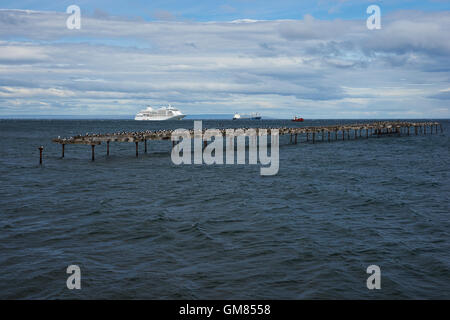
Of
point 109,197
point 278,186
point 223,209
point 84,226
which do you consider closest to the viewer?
point 84,226

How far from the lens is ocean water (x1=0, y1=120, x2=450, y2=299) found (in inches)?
540

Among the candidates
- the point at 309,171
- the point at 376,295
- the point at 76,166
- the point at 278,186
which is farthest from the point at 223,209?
the point at 76,166

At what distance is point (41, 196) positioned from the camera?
29.0m

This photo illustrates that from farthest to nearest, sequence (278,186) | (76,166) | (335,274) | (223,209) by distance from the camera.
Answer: (76,166) → (278,186) → (223,209) → (335,274)

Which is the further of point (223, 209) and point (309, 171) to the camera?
point (309, 171)

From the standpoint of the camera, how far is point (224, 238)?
18.8 metres

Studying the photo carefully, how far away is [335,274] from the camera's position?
14695mm

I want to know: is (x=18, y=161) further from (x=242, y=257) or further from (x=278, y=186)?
(x=242, y=257)

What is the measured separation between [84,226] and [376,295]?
13.7m

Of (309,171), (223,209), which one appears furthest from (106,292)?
(309,171)

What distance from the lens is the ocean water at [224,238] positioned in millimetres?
13711

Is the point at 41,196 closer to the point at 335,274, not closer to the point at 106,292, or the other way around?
the point at 106,292

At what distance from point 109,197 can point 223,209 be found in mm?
8493

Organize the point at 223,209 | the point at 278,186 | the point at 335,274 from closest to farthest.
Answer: the point at 335,274 < the point at 223,209 < the point at 278,186
